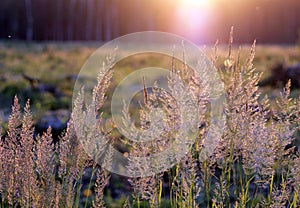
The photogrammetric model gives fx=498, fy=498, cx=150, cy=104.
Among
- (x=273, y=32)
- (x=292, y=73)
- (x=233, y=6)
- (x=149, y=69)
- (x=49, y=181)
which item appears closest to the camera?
(x=49, y=181)

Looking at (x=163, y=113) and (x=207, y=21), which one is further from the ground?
(x=207, y=21)

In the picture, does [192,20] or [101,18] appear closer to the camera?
[192,20]

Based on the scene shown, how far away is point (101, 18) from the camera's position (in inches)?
2170

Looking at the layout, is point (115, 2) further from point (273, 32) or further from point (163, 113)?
point (163, 113)

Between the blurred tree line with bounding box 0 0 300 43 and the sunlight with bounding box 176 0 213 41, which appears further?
the blurred tree line with bounding box 0 0 300 43

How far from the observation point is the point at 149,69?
16891 millimetres

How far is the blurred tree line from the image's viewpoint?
50469 millimetres

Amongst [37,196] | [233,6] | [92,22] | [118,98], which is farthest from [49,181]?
[92,22]

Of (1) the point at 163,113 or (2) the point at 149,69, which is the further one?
(2) the point at 149,69

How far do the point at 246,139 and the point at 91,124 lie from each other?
77 cm

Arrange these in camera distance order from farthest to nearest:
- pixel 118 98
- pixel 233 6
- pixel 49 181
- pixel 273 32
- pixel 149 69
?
pixel 273 32 → pixel 233 6 → pixel 149 69 → pixel 118 98 → pixel 49 181

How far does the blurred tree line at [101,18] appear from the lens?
50.5 meters

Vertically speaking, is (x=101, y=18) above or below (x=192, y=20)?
above

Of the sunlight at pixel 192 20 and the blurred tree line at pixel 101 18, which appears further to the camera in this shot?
the blurred tree line at pixel 101 18
